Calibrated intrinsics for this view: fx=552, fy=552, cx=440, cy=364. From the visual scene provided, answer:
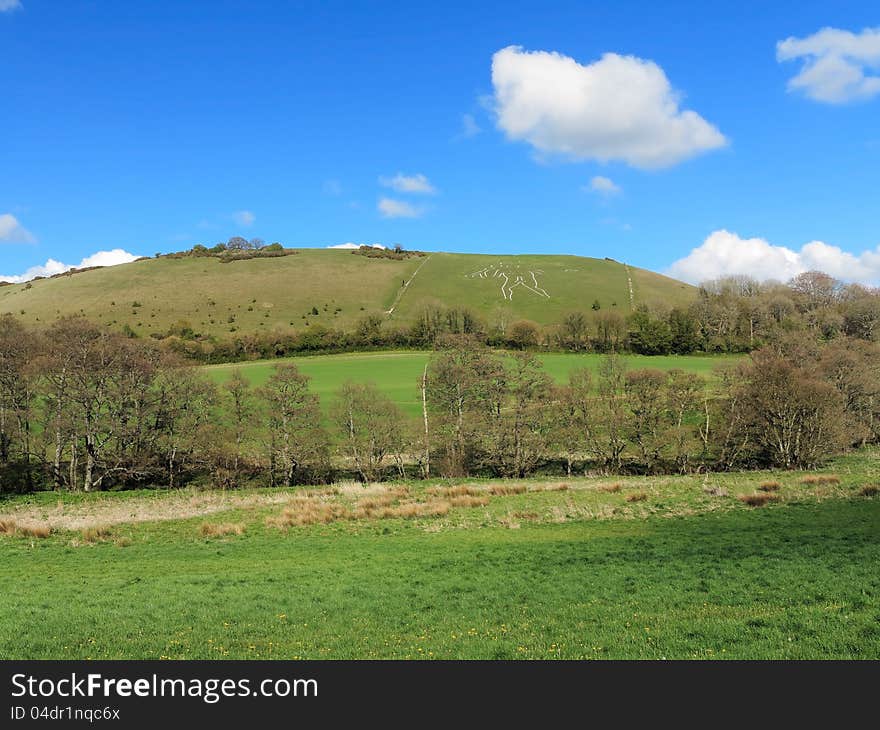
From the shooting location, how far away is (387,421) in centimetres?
4894

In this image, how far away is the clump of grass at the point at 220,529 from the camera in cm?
2842

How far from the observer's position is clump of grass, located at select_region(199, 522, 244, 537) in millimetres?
28422

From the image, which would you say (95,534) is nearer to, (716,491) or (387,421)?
(387,421)

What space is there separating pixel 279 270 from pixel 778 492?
14509 cm

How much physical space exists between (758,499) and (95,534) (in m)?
35.1

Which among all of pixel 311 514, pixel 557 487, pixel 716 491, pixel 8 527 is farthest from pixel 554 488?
pixel 8 527

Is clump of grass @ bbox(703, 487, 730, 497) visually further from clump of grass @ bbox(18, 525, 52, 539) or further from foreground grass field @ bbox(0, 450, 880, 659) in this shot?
clump of grass @ bbox(18, 525, 52, 539)

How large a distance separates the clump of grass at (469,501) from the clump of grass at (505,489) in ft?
10.2

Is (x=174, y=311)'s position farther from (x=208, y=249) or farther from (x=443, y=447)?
(x=443, y=447)

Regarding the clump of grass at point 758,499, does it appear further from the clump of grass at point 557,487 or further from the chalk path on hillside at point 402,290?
the chalk path on hillside at point 402,290

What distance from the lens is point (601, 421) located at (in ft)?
165

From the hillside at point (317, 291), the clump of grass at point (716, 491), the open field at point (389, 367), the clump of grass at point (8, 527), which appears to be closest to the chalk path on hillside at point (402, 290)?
the hillside at point (317, 291)

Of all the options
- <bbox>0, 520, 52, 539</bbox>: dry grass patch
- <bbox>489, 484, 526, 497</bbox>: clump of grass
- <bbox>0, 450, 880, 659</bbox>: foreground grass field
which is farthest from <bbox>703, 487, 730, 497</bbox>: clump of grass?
<bbox>0, 520, 52, 539</bbox>: dry grass patch

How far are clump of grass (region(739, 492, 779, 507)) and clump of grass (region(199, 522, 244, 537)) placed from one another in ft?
90.2
